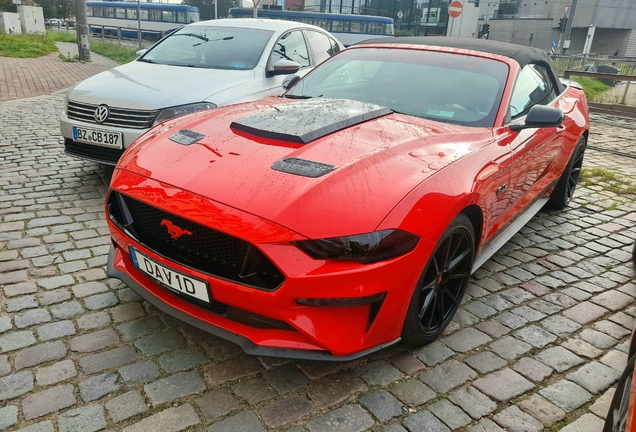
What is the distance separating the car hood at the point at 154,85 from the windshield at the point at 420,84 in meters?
1.34

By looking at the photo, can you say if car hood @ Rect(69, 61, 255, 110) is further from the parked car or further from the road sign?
the road sign

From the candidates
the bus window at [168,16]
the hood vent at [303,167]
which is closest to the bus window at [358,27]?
the bus window at [168,16]

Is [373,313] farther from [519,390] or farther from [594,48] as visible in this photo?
[594,48]

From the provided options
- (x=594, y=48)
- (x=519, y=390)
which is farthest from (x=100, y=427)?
(x=594, y=48)

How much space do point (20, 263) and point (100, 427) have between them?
68.0 inches

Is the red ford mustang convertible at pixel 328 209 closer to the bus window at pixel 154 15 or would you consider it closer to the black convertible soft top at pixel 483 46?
the black convertible soft top at pixel 483 46

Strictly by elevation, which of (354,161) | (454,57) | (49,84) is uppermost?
(454,57)

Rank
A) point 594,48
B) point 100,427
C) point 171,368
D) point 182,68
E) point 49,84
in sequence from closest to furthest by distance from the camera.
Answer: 1. point 100,427
2. point 171,368
3. point 182,68
4. point 49,84
5. point 594,48

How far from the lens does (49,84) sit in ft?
36.2

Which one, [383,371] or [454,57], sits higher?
[454,57]

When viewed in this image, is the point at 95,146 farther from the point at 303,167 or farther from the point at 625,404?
the point at 625,404

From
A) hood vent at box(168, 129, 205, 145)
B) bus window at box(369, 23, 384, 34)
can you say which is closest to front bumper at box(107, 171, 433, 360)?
hood vent at box(168, 129, 205, 145)

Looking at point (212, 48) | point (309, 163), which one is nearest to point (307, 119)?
point (309, 163)

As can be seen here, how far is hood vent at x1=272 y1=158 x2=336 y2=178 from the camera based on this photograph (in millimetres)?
2262
